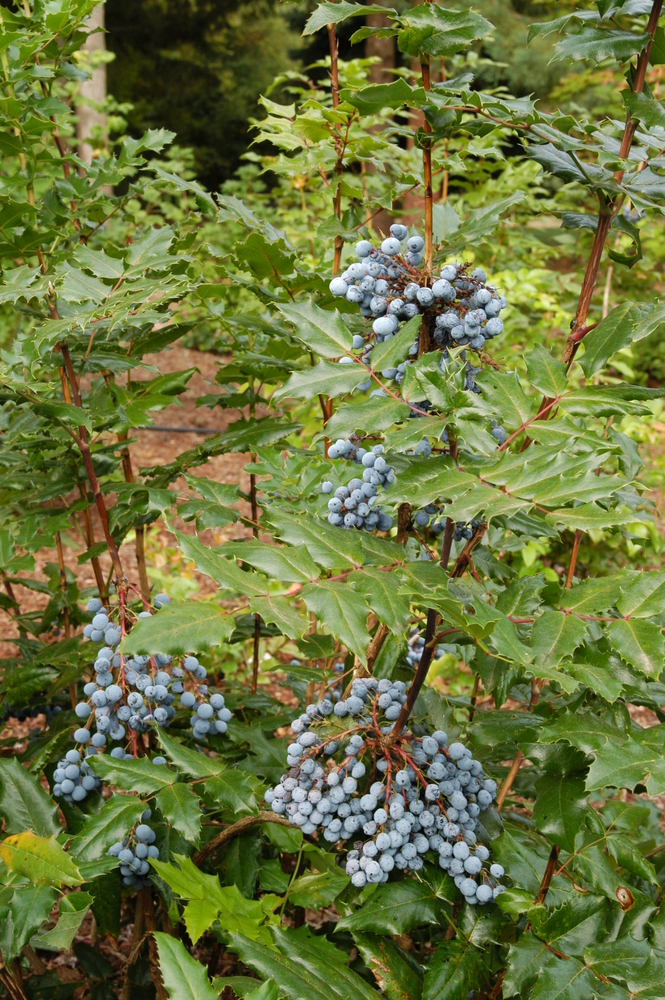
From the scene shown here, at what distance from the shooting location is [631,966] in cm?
99

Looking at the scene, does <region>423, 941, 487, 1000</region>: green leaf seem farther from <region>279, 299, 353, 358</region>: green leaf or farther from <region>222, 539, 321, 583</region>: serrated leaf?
<region>279, 299, 353, 358</region>: green leaf

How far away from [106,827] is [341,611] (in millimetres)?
578

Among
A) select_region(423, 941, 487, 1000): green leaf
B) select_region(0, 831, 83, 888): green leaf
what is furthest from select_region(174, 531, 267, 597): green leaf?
select_region(423, 941, 487, 1000): green leaf

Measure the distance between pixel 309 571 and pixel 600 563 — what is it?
3491mm

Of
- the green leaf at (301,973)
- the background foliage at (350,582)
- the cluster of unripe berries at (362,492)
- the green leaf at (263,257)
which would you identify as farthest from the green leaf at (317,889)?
the green leaf at (263,257)

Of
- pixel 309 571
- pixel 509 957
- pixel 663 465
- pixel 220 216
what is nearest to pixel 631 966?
pixel 509 957

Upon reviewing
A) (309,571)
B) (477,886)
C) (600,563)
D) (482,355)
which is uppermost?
(482,355)

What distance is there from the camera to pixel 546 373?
109 centimetres

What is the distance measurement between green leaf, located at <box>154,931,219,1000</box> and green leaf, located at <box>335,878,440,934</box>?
0.28 meters

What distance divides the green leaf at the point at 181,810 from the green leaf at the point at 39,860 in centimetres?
14

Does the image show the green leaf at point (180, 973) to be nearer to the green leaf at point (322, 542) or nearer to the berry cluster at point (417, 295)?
the green leaf at point (322, 542)

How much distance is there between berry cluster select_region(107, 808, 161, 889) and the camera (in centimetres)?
130

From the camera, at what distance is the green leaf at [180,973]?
0.86 m

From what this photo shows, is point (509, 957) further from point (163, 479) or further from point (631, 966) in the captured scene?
point (163, 479)
